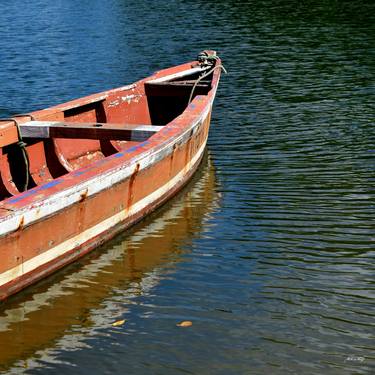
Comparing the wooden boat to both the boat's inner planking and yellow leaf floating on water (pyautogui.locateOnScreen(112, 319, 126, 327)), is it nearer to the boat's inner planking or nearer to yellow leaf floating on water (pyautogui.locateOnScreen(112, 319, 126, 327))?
the boat's inner planking

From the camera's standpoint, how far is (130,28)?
2698 centimetres

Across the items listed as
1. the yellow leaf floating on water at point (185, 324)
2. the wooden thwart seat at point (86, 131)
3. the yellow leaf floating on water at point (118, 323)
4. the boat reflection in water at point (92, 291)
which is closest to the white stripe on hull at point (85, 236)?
the boat reflection in water at point (92, 291)

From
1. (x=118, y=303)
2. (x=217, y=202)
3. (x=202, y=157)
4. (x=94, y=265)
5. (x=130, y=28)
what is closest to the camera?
(x=118, y=303)

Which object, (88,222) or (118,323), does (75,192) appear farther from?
(118,323)

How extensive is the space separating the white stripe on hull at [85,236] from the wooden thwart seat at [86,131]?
678mm

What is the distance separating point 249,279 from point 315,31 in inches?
694

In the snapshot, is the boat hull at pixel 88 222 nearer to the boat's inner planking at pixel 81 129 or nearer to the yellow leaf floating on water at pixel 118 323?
the boat's inner planking at pixel 81 129

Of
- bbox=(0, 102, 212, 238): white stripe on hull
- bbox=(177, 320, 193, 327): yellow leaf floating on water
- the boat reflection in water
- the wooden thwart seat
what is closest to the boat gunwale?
bbox=(0, 102, 212, 238): white stripe on hull

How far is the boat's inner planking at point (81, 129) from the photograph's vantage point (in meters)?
9.57

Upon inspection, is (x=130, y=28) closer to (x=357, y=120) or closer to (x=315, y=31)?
(x=315, y=31)

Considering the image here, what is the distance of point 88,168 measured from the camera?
8.20 meters

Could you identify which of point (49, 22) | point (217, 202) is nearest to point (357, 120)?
point (217, 202)

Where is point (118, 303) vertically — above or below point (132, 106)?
below

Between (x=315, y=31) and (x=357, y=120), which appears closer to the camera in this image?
(x=357, y=120)
